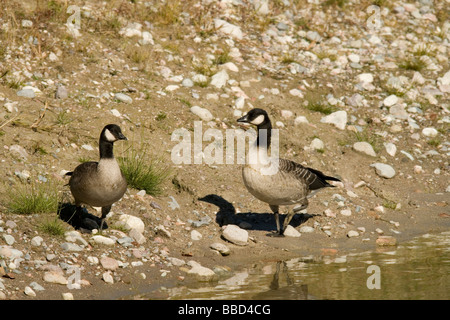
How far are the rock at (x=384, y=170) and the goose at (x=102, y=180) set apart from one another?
17.1 ft

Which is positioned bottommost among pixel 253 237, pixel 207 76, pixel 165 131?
pixel 253 237

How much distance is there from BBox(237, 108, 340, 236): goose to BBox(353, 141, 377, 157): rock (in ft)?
7.63

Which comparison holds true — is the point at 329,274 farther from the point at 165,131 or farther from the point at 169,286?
the point at 165,131

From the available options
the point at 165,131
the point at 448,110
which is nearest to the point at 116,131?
the point at 165,131

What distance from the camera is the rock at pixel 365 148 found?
1202cm

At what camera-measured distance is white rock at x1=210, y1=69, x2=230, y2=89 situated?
12695mm

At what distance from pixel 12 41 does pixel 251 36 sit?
5173 mm

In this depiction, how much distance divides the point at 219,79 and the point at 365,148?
3.08 metres

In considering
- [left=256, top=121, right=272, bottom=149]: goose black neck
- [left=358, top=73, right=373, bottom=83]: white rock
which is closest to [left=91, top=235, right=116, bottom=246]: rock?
[left=256, top=121, right=272, bottom=149]: goose black neck

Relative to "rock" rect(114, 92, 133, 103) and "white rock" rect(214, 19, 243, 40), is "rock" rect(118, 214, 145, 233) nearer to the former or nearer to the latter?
"rock" rect(114, 92, 133, 103)

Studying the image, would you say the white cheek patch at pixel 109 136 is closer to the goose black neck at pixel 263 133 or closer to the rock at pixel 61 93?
the goose black neck at pixel 263 133

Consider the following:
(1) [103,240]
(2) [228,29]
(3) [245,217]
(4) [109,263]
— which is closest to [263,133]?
(3) [245,217]

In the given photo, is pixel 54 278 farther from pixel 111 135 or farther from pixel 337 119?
pixel 337 119

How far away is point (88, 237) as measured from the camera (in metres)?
8.48
